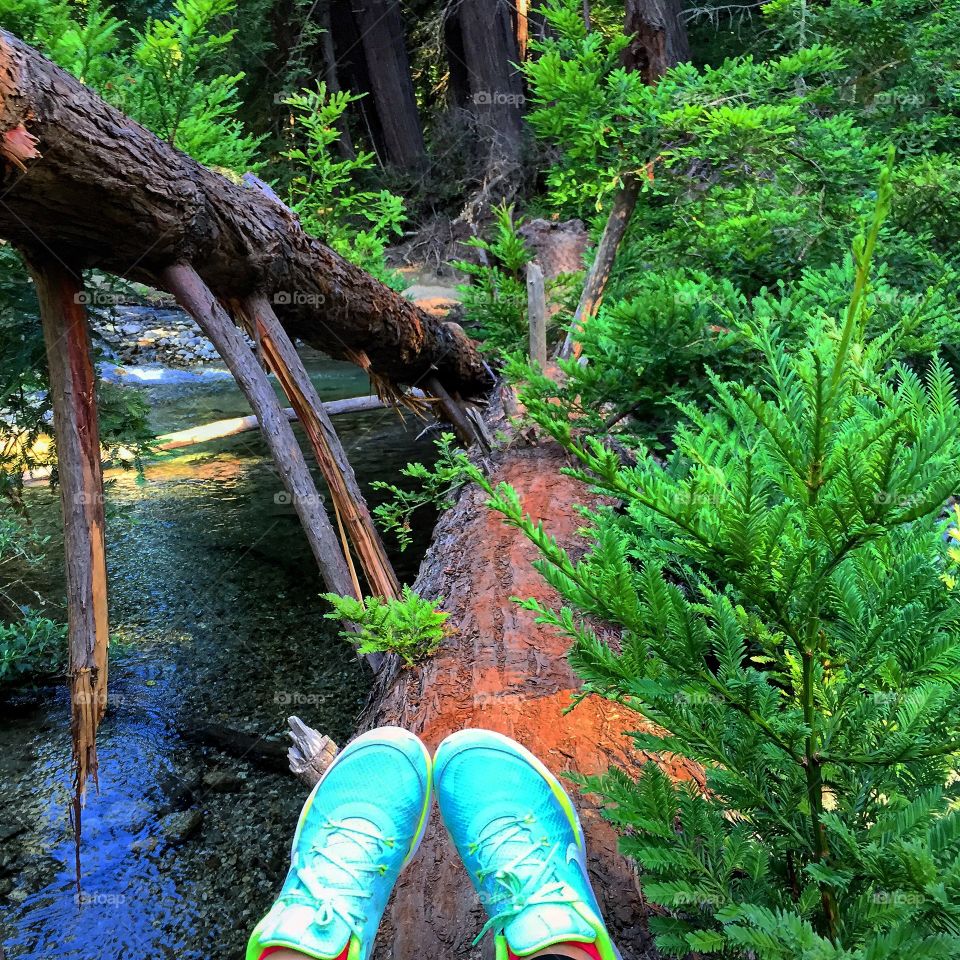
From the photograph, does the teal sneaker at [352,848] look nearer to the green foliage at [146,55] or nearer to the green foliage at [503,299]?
the green foliage at [146,55]

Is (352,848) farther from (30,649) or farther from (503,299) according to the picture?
Answer: (503,299)

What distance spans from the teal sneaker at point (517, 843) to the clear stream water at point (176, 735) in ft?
4.53

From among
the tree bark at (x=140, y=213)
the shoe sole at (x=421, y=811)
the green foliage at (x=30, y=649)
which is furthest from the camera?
the green foliage at (x=30, y=649)

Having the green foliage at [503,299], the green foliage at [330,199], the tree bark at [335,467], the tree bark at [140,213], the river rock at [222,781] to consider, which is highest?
the green foliage at [330,199]

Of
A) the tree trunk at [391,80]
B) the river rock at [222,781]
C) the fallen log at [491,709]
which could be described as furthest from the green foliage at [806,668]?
the tree trunk at [391,80]

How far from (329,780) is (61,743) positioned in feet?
7.57

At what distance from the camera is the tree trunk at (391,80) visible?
13375 millimetres

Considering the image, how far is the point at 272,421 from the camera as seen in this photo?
2.79 m

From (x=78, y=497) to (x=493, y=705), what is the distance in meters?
1.59

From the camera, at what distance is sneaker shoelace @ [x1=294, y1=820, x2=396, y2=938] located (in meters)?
1.35

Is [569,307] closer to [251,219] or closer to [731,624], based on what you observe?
[251,219]

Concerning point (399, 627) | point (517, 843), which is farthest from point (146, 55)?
point (517, 843)

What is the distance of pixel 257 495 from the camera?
6184mm

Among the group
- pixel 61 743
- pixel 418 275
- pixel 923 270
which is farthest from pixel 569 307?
pixel 418 275
